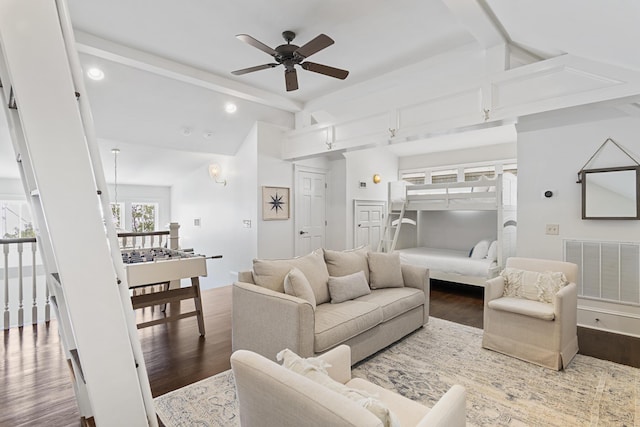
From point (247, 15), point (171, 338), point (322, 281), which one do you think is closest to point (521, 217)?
point (322, 281)

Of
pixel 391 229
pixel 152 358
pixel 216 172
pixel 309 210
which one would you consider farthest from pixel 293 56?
pixel 391 229

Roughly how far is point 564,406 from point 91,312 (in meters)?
2.83

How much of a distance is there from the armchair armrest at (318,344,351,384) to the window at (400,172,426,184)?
6123 millimetres

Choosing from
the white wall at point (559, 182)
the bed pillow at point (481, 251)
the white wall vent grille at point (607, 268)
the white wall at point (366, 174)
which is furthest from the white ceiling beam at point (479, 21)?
the white wall at point (366, 174)

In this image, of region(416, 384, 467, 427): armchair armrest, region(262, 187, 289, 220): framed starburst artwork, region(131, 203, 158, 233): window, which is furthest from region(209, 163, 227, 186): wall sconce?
region(416, 384, 467, 427): armchair armrest

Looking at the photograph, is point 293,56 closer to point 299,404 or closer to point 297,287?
point 297,287

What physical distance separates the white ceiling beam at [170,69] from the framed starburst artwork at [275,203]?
4.53 ft

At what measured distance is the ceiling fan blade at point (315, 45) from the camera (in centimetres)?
258

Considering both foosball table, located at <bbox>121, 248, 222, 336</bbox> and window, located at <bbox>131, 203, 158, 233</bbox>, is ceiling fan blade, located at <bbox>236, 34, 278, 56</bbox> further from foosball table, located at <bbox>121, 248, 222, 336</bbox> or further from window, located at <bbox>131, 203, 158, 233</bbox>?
window, located at <bbox>131, 203, 158, 233</bbox>

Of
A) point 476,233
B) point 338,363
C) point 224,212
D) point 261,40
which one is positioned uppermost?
point 261,40

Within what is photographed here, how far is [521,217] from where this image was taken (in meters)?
3.96

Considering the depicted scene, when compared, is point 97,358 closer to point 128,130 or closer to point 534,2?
point 534,2

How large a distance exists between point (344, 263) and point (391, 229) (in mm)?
3274

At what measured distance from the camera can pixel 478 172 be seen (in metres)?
6.52
